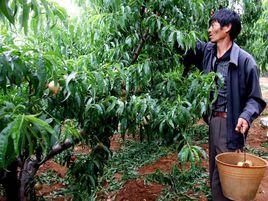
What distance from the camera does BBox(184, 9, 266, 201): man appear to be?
2.53m

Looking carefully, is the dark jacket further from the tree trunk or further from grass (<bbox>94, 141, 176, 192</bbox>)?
the tree trunk

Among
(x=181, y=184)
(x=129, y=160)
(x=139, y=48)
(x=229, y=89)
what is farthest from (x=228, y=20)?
(x=129, y=160)

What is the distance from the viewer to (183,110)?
1991mm

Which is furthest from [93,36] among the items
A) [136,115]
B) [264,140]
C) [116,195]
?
[264,140]

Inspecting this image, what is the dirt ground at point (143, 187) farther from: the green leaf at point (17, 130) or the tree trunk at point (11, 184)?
the green leaf at point (17, 130)

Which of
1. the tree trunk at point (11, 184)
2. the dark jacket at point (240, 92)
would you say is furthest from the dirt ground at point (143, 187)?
the dark jacket at point (240, 92)

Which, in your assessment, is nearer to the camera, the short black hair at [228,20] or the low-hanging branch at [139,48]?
the low-hanging branch at [139,48]

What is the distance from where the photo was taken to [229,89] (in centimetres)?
254

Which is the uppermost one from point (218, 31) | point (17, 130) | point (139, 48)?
point (218, 31)

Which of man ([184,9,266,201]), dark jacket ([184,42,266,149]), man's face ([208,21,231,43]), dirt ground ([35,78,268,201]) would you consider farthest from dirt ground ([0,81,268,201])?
man's face ([208,21,231,43])

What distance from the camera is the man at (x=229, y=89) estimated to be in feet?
8.30

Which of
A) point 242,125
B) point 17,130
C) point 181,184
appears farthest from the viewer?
point 181,184

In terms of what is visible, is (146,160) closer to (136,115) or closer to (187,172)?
(187,172)

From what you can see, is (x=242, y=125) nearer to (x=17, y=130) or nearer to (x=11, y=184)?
(x=11, y=184)
